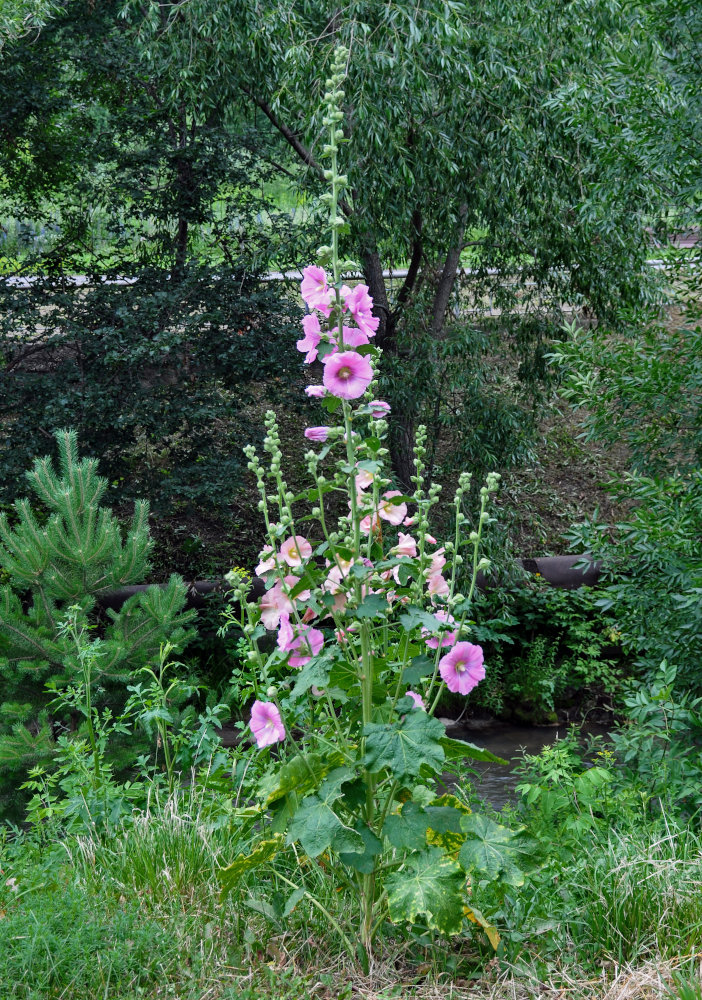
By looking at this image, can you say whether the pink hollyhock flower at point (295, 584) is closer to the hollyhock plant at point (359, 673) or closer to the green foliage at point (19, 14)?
the hollyhock plant at point (359, 673)

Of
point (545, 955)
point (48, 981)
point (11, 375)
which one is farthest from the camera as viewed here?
point (11, 375)

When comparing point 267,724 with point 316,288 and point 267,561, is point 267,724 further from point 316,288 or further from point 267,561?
point 316,288

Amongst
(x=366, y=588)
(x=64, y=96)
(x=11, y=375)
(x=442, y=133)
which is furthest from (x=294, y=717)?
(x=64, y=96)

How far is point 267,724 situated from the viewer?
2650 mm

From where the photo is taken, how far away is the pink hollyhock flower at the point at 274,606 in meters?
2.65

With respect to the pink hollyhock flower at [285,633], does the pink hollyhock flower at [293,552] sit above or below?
above

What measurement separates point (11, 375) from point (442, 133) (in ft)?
11.7

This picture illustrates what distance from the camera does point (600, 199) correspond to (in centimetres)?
530

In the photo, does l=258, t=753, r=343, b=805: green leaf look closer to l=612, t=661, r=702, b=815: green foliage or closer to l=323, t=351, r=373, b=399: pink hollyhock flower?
l=323, t=351, r=373, b=399: pink hollyhock flower

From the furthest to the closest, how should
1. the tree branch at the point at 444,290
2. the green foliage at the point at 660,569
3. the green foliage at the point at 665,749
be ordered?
the tree branch at the point at 444,290 < the green foliage at the point at 660,569 < the green foliage at the point at 665,749

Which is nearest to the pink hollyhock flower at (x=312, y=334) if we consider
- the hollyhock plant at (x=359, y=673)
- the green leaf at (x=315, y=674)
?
the hollyhock plant at (x=359, y=673)

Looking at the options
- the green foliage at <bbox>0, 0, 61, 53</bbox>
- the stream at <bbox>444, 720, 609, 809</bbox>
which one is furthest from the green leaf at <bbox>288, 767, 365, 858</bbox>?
the green foliage at <bbox>0, 0, 61, 53</bbox>

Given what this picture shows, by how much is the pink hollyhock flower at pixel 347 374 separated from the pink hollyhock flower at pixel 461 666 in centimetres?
74

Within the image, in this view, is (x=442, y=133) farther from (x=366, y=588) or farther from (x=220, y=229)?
(x=366, y=588)
